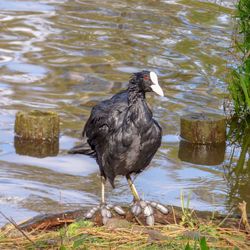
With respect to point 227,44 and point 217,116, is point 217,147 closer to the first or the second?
point 217,116

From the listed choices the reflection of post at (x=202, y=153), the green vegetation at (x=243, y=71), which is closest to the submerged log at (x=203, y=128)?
the reflection of post at (x=202, y=153)

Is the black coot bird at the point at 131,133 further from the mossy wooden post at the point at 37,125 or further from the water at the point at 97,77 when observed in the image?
the mossy wooden post at the point at 37,125

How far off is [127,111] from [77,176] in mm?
2489

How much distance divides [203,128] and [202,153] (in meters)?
0.29

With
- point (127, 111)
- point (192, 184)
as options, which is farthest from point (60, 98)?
point (127, 111)

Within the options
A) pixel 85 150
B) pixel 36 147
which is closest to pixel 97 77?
pixel 36 147

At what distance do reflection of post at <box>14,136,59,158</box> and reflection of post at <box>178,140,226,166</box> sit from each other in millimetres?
1439

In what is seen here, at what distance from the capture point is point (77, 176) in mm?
10242

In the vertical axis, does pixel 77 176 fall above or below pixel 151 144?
below

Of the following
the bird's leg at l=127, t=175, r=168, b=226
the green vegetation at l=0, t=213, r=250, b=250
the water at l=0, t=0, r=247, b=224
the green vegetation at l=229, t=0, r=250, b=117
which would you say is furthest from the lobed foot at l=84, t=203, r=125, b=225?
the green vegetation at l=229, t=0, r=250, b=117

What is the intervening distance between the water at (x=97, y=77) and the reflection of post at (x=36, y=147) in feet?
0.33

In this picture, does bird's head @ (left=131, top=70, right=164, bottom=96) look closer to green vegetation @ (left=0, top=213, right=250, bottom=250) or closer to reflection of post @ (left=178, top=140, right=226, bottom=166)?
green vegetation @ (left=0, top=213, right=250, bottom=250)

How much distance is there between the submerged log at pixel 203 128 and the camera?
37.2 ft

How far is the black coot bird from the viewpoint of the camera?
785cm
